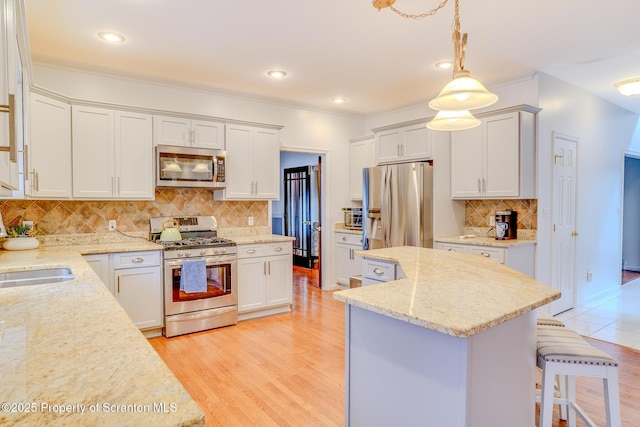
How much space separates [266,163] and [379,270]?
7.51 ft

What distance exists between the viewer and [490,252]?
3.71 metres

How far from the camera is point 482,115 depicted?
409 cm

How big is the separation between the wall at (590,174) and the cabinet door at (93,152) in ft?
14.2

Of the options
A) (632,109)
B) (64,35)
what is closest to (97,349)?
(64,35)

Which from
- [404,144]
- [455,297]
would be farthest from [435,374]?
[404,144]

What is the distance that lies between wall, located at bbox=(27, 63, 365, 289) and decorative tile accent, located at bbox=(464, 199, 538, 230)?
6.12 feet

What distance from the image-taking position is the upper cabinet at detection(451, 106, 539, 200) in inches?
151

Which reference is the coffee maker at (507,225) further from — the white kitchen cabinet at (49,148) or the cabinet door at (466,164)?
the white kitchen cabinet at (49,148)

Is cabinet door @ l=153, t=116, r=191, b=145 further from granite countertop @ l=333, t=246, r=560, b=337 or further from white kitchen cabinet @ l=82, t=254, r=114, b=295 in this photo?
granite countertop @ l=333, t=246, r=560, b=337

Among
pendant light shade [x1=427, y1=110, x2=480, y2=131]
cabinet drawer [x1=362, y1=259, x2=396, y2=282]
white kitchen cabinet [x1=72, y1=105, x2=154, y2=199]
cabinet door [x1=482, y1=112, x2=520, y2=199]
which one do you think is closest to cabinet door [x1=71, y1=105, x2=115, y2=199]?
white kitchen cabinet [x1=72, y1=105, x2=154, y2=199]

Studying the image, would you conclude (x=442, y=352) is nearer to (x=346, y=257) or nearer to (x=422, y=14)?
(x=422, y=14)

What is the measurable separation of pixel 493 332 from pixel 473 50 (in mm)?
2872

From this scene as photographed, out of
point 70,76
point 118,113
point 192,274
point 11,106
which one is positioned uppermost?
point 70,76

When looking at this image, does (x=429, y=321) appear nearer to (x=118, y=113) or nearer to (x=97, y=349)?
(x=97, y=349)
